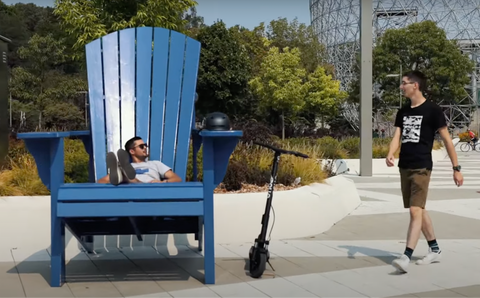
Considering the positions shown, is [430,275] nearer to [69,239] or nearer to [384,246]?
[384,246]

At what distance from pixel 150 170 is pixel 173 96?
1.03m

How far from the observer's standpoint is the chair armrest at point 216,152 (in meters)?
4.43

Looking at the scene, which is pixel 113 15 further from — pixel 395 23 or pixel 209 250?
pixel 395 23

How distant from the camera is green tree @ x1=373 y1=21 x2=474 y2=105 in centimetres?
4334

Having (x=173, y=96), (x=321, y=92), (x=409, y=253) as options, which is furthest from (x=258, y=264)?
(x=321, y=92)

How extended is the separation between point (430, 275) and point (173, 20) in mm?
13788

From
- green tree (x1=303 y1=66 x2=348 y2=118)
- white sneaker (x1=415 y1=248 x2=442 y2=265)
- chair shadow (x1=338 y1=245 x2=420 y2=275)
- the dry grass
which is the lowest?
chair shadow (x1=338 y1=245 x2=420 y2=275)

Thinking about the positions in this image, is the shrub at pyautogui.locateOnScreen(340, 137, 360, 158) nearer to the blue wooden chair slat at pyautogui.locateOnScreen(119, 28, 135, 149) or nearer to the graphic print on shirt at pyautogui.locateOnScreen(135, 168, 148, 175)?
the blue wooden chair slat at pyautogui.locateOnScreen(119, 28, 135, 149)

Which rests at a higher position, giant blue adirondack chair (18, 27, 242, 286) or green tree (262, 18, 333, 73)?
green tree (262, 18, 333, 73)

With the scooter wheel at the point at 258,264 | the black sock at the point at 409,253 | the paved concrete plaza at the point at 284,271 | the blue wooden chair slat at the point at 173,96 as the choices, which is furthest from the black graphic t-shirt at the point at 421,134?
the blue wooden chair slat at the point at 173,96

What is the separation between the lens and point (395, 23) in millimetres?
64688

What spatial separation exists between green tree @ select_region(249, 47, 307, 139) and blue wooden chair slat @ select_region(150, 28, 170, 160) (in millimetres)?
30344

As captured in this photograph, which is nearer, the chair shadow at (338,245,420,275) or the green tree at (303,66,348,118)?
the chair shadow at (338,245,420,275)

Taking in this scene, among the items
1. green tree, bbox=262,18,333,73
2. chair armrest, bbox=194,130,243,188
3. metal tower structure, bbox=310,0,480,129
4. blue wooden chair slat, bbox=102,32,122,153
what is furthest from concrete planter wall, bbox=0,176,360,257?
metal tower structure, bbox=310,0,480,129
